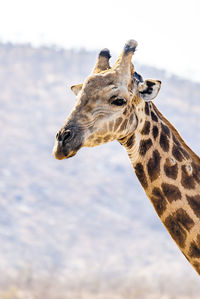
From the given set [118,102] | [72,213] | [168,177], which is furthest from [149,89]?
[72,213]

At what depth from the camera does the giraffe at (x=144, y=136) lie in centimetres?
670

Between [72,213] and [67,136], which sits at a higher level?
[67,136]

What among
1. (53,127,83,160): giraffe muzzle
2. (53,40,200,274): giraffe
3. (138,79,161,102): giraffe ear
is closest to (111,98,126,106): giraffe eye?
(53,40,200,274): giraffe

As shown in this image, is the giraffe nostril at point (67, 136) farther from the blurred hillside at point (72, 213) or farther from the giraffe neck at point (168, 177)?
the blurred hillside at point (72, 213)

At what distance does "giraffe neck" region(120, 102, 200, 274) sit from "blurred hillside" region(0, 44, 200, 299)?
5288cm

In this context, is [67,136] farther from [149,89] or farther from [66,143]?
[149,89]

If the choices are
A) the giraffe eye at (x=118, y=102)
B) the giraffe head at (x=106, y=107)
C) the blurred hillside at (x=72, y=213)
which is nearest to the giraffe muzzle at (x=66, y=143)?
the giraffe head at (x=106, y=107)

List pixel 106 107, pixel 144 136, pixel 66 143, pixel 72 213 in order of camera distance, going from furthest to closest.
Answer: pixel 72 213 < pixel 144 136 < pixel 106 107 < pixel 66 143

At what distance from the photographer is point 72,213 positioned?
81.1 metres

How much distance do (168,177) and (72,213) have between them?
7429 centimetres

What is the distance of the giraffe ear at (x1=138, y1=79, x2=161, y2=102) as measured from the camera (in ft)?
22.6

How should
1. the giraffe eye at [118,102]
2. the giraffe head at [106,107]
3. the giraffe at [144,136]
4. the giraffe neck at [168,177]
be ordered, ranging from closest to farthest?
1. the giraffe head at [106,107]
2. the giraffe at [144,136]
3. the giraffe eye at [118,102]
4. the giraffe neck at [168,177]

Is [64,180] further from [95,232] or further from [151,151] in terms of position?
[151,151]

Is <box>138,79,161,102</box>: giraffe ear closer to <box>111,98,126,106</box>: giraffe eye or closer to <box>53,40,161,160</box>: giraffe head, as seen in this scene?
<box>53,40,161,160</box>: giraffe head
